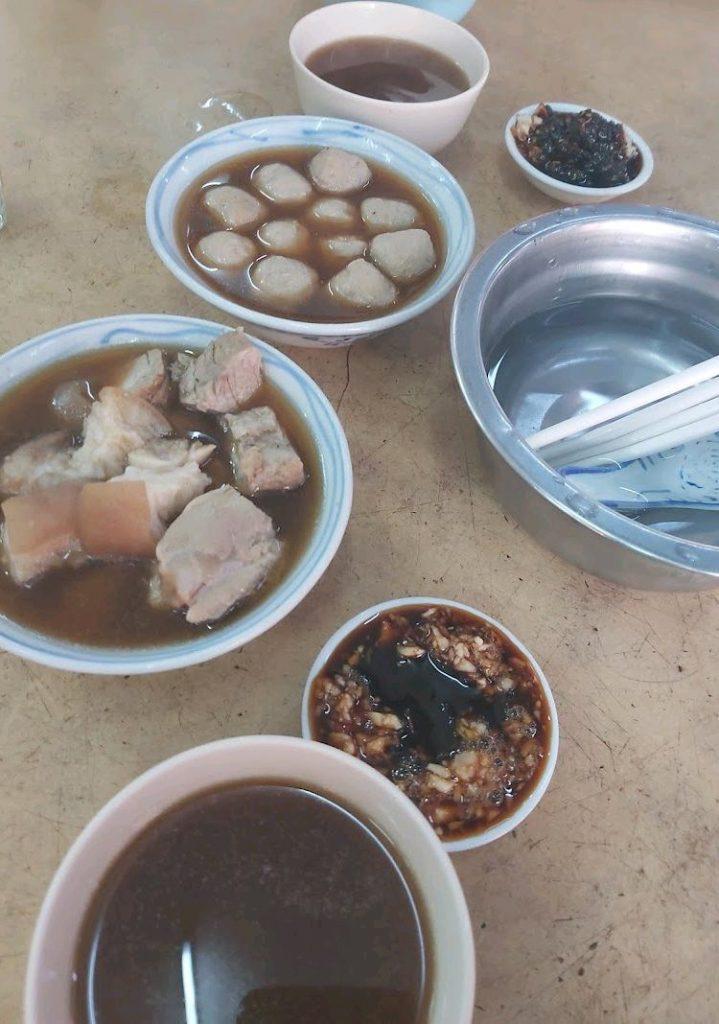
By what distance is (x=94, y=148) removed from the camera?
185 centimetres

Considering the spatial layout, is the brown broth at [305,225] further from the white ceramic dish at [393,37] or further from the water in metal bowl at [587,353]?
the water in metal bowl at [587,353]

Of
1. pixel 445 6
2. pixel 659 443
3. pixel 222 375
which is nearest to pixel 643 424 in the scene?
pixel 659 443

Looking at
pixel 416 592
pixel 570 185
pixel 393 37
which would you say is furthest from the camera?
pixel 393 37

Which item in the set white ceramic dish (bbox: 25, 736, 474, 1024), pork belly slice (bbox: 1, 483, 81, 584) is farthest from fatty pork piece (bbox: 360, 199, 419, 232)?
white ceramic dish (bbox: 25, 736, 474, 1024)

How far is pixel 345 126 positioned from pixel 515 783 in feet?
4.95

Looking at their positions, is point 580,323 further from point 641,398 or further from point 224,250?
point 224,250

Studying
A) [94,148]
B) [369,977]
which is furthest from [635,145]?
[369,977]

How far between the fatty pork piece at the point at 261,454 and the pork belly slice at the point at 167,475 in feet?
0.20

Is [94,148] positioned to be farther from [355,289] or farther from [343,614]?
[343,614]

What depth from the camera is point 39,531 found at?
1.04 meters

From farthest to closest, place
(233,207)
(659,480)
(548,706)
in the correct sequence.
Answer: (233,207)
(659,480)
(548,706)

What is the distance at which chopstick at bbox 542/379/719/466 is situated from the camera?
4.25 ft

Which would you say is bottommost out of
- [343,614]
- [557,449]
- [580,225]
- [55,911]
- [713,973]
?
[713,973]

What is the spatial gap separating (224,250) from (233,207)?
0.49ft
